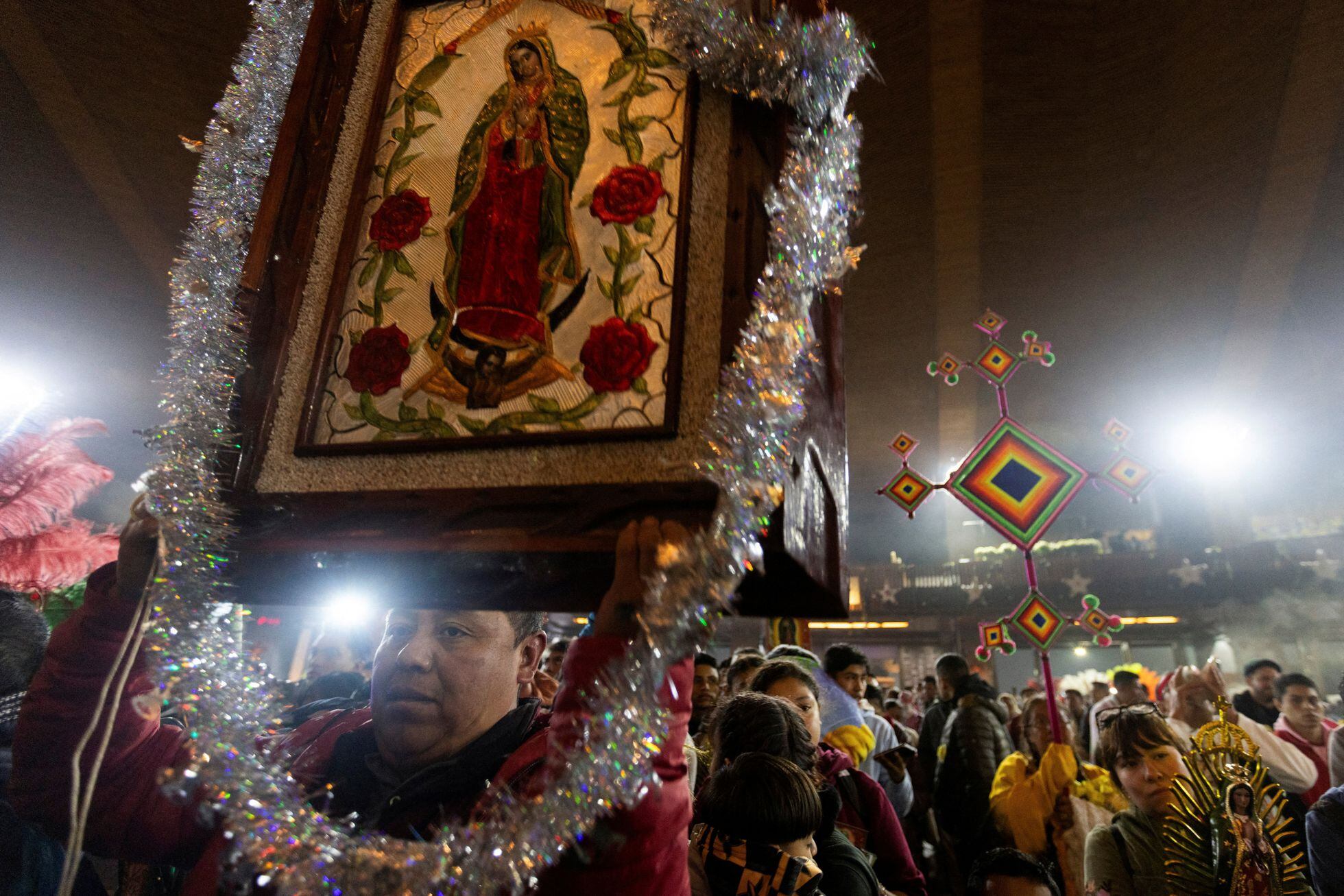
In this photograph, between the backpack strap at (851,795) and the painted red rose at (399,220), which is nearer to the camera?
the painted red rose at (399,220)

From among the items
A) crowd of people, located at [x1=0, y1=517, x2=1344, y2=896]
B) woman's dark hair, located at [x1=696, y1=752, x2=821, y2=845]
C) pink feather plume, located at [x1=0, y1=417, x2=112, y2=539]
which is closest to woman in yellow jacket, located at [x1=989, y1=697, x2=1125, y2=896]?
crowd of people, located at [x1=0, y1=517, x2=1344, y2=896]

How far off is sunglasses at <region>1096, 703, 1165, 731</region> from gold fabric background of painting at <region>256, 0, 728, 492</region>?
228 cm

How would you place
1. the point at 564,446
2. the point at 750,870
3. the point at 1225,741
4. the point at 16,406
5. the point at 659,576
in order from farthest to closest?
the point at 16,406 < the point at 1225,741 < the point at 750,870 < the point at 564,446 < the point at 659,576

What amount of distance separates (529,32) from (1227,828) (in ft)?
7.09

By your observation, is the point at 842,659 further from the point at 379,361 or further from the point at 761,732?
the point at 379,361

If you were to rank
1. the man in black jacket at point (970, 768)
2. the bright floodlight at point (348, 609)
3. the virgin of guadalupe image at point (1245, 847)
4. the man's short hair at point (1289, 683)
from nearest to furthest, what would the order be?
the bright floodlight at point (348, 609) → the virgin of guadalupe image at point (1245, 847) → the man in black jacket at point (970, 768) → the man's short hair at point (1289, 683)

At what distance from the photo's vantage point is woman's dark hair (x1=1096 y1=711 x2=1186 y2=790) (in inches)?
81.7

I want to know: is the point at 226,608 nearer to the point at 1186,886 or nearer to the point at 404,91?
the point at 404,91

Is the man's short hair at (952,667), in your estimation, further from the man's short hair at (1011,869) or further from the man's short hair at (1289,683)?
the man's short hair at (1011,869)

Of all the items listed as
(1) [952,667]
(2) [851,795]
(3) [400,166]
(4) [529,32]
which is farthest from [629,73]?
(1) [952,667]

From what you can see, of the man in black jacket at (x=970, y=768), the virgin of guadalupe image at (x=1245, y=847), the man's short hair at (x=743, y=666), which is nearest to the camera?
the virgin of guadalupe image at (x=1245, y=847)

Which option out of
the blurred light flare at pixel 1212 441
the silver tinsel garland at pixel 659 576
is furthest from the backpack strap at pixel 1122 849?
the blurred light flare at pixel 1212 441

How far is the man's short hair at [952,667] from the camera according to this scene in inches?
177

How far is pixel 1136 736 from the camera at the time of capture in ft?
6.88
